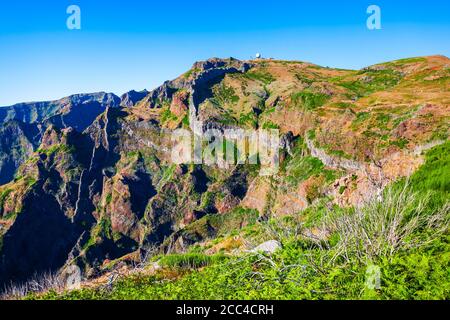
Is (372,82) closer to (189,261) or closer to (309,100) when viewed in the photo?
(309,100)

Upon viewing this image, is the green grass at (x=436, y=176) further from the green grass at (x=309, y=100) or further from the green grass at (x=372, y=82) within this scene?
the green grass at (x=372, y=82)

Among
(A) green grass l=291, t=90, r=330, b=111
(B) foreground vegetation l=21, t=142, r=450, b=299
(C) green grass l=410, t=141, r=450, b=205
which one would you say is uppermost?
(A) green grass l=291, t=90, r=330, b=111

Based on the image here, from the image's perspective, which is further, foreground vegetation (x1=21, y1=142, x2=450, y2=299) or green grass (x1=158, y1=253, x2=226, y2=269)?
green grass (x1=158, y1=253, x2=226, y2=269)

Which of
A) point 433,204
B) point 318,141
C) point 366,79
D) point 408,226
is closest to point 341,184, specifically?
point 433,204

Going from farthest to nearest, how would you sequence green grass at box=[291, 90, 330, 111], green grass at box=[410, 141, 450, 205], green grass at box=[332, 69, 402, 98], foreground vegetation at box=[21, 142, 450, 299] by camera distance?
green grass at box=[332, 69, 402, 98]
green grass at box=[291, 90, 330, 111]
green grass at box=[410, 141, 450, 205]
foreground vegetation at box=[21, 142, 450, 299]

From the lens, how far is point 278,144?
168 metres

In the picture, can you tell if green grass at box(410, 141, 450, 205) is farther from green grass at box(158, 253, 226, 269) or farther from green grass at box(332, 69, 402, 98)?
green grass at box(332, 69, 402, 98)

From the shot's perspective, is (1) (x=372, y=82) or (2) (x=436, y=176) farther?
(1) (x=372, y=82)

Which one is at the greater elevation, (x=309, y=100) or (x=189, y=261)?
(x=309, y=100)

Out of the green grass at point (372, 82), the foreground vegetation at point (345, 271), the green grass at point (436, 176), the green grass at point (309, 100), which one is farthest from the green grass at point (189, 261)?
the green grass at point (372, 82)

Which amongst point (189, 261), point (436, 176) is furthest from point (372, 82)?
point (189, 261)

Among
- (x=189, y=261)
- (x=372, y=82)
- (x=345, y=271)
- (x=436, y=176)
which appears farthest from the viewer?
(x=372, y=82)

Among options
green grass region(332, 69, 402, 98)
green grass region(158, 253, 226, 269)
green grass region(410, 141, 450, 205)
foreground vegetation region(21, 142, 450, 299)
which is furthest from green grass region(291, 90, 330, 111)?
foreground vegetation region(21, 142, 450, 299)
